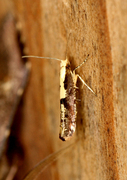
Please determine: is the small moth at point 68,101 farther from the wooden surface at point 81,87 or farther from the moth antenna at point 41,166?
the moth antenna at point 41,166

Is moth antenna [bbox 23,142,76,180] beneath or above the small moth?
beneath

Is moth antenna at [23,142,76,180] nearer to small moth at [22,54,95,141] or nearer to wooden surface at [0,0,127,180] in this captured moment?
wooden surface at [0,0,127,180]

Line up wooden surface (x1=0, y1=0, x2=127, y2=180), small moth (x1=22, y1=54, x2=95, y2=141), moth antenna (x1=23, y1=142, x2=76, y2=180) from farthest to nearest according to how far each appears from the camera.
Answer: moth antenna (x1=23, y1=142, x2=76, y2=180), small moth (x1=22, y1=54, x2=95, y2=141), wooden surface (x1=0, y1=0, x2=127, y2=180)

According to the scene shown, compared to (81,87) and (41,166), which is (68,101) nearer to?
(81,87)

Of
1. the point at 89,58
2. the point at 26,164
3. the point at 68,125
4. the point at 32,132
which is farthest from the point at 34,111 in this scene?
the point at 89,58

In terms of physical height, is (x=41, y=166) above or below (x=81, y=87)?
below

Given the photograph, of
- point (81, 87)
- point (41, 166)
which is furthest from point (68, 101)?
point (41, 166)

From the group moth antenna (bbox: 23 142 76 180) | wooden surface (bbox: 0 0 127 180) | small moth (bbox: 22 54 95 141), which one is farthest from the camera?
moth antenna (bbox: 23 142 76 180)

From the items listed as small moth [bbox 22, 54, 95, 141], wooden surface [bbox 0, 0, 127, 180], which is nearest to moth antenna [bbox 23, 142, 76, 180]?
wooden surface [bbox 0, 0, 127, 180]

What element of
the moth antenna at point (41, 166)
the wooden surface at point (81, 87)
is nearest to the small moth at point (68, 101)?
the wooden surface at point (81, 87)

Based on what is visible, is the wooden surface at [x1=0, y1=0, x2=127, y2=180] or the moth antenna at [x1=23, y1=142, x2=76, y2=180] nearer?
the wooden surface at [x1=0, y1=0, x2=127, y2=180]
